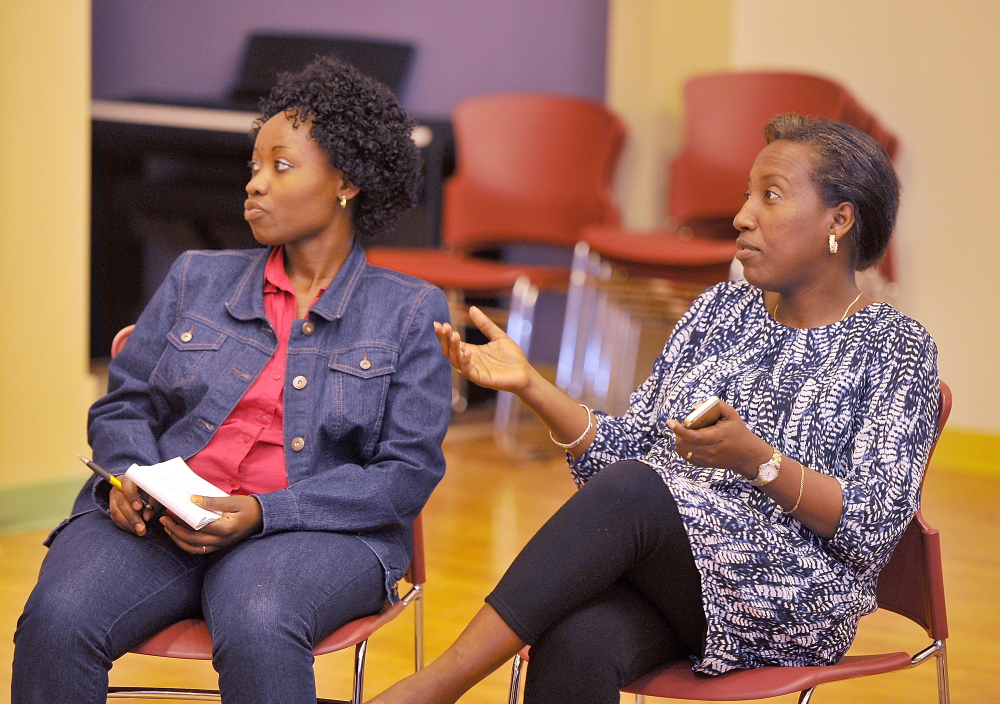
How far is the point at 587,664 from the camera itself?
1428 mm

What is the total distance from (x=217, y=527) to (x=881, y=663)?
3.06ft

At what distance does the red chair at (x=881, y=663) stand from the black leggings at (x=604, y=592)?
46 mm

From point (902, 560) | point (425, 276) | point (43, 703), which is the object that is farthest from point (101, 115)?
point (902, 560)

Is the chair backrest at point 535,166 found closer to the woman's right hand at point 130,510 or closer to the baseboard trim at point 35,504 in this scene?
the baseboard trim at point 35,504

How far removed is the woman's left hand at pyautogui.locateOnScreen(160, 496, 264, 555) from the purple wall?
3.84 metres

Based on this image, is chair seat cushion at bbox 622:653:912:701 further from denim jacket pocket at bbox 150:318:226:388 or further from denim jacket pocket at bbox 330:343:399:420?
denim jacket pocket at bbox 150:318:226:388

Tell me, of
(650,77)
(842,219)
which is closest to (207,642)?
(842,219)

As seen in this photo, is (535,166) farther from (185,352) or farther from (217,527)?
(217,527)

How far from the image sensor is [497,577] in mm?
2963

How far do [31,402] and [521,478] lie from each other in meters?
1.71

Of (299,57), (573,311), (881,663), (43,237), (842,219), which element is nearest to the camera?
(881,663)

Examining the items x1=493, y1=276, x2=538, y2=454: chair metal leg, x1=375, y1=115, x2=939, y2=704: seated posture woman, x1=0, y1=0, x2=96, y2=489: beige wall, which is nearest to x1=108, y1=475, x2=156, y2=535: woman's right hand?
x1=375, y1=115, x2=939, y2=704: seated posture woman

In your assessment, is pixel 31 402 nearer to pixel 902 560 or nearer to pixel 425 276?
pixel 425 276

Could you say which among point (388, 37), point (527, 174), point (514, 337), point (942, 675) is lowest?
point (514, 337)
